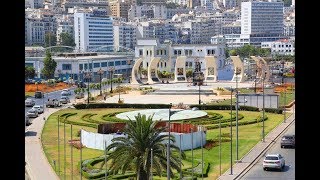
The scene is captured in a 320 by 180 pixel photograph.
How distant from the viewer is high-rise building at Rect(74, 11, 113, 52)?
56559mm

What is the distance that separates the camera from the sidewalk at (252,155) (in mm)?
9414

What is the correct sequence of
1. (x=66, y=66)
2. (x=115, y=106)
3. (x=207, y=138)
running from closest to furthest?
1. (x=207, y=138)
2. (x=115, y=106)
3. (x=66, y=66)

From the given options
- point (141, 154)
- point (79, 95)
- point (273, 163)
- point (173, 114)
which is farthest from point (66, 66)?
point (141, 154)

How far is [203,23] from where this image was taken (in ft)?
231

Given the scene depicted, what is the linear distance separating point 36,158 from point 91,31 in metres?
47.2

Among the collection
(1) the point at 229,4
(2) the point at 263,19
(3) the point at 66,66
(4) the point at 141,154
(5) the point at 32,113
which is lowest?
(5) the point at 32,113

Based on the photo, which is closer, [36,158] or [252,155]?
[36,158]

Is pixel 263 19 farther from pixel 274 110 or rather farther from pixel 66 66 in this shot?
pixel 274 110

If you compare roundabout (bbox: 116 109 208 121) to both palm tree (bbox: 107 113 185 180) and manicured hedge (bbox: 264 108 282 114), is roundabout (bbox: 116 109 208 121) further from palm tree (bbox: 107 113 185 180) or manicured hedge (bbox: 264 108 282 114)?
palm tree (bbox: 107 113 185 180)

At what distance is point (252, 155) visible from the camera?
11133mm

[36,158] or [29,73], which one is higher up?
[29,73]
